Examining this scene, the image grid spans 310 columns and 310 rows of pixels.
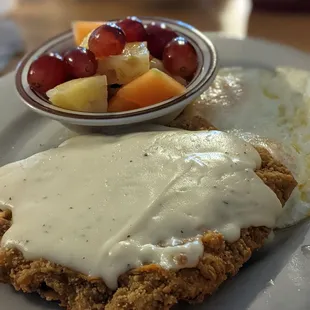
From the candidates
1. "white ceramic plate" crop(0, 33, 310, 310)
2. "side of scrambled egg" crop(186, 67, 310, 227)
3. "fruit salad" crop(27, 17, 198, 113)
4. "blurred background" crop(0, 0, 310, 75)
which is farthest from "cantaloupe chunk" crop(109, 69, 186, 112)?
"blurred background" crop(0, 0, 310, 75)

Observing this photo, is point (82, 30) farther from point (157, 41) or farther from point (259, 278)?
point (259, 278)

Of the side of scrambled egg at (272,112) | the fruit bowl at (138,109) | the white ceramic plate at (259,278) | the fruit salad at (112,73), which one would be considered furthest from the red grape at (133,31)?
the white ceramic plate at (259,278)

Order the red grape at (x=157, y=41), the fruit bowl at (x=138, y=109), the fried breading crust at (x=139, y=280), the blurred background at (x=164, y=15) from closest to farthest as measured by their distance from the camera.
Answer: the fried breading crust at (x=139, y=280), the fruit bowl at (x=138, y=109), the red grape at (x=157, y=41), the blurred background at (x=164, y=15)

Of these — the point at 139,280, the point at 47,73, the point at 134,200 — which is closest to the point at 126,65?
the point at 47,73

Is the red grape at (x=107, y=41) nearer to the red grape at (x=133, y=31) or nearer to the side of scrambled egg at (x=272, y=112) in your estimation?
the red grape at (x=133, y=31)

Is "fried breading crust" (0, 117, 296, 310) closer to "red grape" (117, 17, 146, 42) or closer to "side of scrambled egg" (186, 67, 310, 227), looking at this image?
"side of scrambled egg" (186, 67, 310, 227)

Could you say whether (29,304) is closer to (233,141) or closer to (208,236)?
(208,236)

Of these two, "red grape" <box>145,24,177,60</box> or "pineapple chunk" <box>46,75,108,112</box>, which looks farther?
"red grape" <box>145,24,177,60</box>
